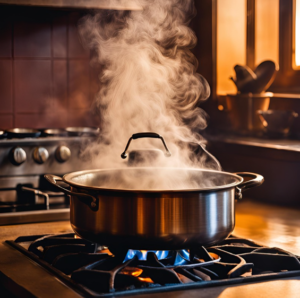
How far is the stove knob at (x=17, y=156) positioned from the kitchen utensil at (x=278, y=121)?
40.7 inches

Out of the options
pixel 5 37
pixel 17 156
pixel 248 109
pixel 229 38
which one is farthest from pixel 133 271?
pixel 229 38

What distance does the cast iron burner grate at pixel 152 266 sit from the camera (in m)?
1.04

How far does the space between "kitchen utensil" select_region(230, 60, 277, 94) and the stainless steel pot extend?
5.15 ft

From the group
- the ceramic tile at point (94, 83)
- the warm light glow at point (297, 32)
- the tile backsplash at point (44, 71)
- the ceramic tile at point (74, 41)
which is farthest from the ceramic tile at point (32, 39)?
the warm light glow at point (297, 32)

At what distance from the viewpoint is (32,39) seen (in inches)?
104

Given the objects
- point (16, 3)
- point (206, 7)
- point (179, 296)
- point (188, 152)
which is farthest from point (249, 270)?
point (206, 7)

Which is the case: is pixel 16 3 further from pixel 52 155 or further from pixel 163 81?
pixel 163 81

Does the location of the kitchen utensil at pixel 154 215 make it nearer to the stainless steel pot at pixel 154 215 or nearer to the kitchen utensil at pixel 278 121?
the stainless steel pot at pixel 154 215

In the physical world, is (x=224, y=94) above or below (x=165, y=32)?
below

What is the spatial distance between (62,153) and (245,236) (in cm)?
95

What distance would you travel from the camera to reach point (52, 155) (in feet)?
7.27

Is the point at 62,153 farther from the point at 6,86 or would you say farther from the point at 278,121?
the point at 278,121

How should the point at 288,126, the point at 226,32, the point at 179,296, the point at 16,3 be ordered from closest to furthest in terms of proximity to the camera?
the point at 179,296 < the point at 16,3 < the point at 288,126 < the point at 226,32

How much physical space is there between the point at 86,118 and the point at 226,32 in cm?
86
